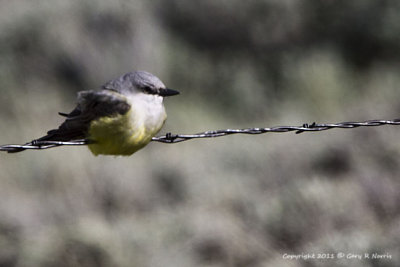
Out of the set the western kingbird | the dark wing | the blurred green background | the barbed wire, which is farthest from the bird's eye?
the blurred green background

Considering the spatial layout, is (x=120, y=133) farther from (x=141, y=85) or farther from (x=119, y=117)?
(x=141, y=85)

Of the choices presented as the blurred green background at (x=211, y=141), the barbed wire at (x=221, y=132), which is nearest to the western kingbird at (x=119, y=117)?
the barbed wire at (x=221, y=132)

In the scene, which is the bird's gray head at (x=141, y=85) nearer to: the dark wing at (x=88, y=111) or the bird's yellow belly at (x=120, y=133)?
the dark wing at (x=88, y=111)

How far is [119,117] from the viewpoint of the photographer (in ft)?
14.7

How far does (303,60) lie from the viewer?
39.6 ft

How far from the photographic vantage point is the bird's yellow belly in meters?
4.47

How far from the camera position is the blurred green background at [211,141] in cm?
924

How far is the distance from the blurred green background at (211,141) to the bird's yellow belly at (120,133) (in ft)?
15.2

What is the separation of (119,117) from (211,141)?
650 cm

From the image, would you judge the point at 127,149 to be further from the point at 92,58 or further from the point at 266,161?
the point at 92,58

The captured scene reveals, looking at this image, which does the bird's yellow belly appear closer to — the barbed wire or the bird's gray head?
the barbed wire

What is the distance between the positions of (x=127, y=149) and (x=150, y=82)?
57 centimetres

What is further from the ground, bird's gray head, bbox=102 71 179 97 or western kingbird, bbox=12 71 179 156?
bird's gray head, bbox=102 71 179 97

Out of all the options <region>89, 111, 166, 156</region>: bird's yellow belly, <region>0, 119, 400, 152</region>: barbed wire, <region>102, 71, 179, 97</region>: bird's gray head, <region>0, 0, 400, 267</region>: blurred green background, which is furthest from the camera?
<region>0, 0, 400, 267</region>: blurred green background
